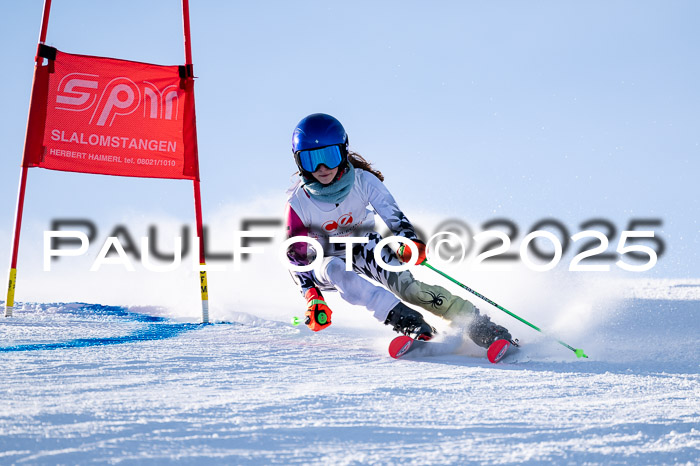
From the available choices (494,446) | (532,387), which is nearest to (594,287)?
(532,387)

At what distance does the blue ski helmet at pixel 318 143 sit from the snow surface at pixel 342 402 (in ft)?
3.35

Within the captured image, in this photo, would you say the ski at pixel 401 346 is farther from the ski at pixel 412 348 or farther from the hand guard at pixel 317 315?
the hand guard at pixel 317 315

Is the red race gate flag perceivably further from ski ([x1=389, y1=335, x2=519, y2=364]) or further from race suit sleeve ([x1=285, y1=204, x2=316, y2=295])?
ski ([x1=389, y1=335, x2=519, y2=364])

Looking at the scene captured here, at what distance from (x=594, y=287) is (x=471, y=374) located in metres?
3.03

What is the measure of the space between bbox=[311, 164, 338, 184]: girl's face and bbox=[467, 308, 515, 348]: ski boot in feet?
3.57

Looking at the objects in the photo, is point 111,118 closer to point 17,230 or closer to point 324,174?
point 17,230

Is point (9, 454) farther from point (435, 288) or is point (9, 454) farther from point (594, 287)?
point (594, 287)

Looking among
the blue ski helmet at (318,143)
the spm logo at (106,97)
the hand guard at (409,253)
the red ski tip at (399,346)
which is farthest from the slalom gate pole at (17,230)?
the red ski tip at (399,346)

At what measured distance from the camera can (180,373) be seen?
95.7 inches

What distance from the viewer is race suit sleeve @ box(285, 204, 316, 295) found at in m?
3.49

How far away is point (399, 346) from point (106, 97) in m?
3.69

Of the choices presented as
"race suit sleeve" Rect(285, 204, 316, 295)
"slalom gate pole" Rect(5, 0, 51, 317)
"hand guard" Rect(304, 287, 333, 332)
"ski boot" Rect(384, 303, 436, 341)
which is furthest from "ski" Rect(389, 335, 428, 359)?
"slalom gate pole" Rect(5, 0, 51, 317)

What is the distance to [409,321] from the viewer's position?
3.24 meters

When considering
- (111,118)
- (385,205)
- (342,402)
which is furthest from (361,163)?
(111,118)
